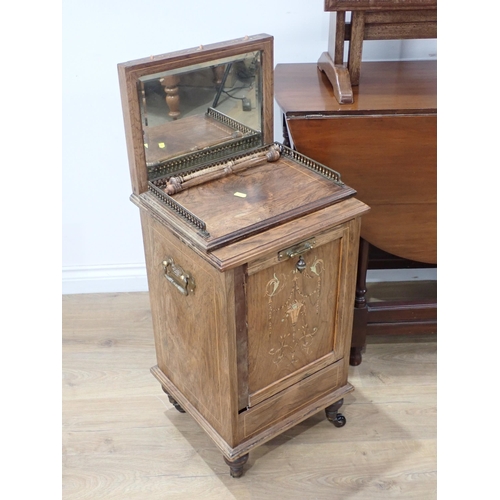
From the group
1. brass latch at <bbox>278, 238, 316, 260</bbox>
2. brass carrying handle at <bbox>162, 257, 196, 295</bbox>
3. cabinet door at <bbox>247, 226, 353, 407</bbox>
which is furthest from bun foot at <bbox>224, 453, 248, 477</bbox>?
brass latch at <bbox>278, 238, 316, 260</bbox>

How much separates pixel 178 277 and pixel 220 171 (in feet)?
1.01

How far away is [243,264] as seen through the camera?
60.2 inches

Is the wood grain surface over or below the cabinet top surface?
below

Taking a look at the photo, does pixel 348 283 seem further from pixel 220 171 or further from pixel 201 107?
pixel 201 107

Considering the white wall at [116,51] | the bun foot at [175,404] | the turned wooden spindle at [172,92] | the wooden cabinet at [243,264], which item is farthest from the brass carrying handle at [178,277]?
the white wall at [116,51]

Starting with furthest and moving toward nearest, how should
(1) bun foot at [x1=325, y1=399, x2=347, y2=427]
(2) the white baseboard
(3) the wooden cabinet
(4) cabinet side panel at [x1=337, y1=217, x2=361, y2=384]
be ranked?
(2) the white baseboard → (1) bun foot at [x1=325, y1=399, x2=347, y2=427] → (4) cabinet side panel at [x1=337, y1=217, x2=361, y2=384] → (3) the wooden cabinet

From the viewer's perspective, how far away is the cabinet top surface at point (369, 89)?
1.89 meters

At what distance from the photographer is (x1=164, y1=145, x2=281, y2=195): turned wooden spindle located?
172 cm

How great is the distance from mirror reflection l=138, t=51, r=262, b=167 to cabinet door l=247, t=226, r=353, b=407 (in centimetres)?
40

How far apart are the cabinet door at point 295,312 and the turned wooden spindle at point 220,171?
0.32 meters

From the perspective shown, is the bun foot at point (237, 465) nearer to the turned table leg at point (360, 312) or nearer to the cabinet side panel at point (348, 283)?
the cabinet side panel at point (348, 283)

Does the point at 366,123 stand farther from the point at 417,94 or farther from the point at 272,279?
the point at 272,279

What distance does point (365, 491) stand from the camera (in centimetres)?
185

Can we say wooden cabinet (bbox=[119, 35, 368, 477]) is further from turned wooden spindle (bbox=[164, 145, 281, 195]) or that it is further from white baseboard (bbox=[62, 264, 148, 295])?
white baseboard (bbox=[62, 264, 148, 295])
